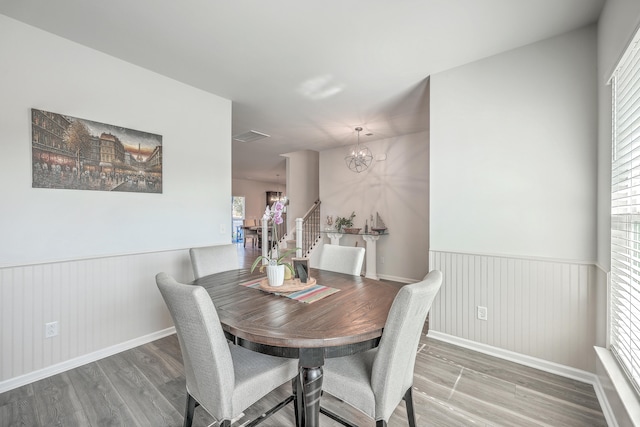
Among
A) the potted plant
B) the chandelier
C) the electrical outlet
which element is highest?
the chandelier

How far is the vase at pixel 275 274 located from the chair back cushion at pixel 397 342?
32.5 inches

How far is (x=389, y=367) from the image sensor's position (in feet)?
4.00

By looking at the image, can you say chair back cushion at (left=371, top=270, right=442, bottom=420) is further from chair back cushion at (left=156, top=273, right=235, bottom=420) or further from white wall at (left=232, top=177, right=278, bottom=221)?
white wall at (left=232, top=177, right=278, bottom=221)

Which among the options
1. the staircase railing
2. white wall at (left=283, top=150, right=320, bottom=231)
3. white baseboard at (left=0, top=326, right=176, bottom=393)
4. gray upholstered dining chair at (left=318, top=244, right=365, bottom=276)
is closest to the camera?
white baseboard at (left=0, top=326, right=176, bottom=393)

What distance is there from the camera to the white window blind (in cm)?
140

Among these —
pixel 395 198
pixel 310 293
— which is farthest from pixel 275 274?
pixel 395 198

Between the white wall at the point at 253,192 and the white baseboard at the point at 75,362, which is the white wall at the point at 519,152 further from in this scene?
the white wall at the point at 253,192

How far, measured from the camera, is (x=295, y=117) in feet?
13.3

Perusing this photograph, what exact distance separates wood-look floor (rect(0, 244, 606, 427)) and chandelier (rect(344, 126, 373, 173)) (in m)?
3.42

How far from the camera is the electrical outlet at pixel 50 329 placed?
7.15ft

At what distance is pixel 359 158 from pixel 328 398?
3993 millimetres

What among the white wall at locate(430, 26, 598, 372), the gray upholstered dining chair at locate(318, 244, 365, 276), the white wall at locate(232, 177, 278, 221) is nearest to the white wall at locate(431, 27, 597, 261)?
the white wall at locate(430, 26, 598, 372)

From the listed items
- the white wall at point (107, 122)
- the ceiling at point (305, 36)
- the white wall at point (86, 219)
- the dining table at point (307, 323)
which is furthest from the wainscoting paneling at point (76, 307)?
the ceiling at point (305, 36)

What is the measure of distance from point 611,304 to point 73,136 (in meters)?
4.22
